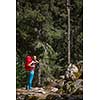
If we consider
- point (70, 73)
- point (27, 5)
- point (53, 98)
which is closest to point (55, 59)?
point (70, 73)

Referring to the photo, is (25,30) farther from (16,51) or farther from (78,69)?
(78,69)

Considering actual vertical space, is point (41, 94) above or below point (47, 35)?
below

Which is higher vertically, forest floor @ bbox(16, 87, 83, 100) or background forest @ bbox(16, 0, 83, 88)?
background forest @ bbox(16, 0, 83, 88)

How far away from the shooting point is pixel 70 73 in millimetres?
1722

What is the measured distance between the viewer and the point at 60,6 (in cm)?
172

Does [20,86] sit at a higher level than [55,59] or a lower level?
lower

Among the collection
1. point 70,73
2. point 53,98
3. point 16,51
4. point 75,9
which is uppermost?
point 75,9

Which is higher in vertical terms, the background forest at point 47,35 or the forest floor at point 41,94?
the background forest at point 47,35

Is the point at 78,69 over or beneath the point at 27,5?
beneath

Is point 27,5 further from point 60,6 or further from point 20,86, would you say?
point 20,86

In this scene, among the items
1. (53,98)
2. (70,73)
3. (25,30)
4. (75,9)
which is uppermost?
(75,9)
